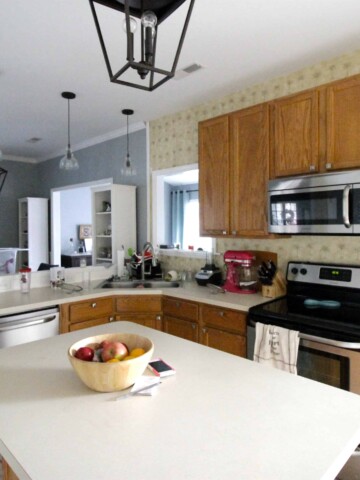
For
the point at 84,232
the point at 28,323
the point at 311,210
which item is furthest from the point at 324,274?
the point at 84,232

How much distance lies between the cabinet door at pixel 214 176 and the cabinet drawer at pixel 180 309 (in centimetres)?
64

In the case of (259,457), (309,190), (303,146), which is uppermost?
→ (303,146)

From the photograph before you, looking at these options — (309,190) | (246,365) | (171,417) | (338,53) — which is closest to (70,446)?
(171,417)

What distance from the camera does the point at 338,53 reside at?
2348 millimetres

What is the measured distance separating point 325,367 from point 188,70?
2.24 m

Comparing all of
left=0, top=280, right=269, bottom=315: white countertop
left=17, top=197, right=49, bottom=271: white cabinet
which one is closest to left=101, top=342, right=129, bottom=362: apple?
left=0, top=280, right=269, bottom=315: white countertop

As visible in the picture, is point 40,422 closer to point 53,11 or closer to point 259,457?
point 259,457

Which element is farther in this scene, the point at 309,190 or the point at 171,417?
the point at 309,190

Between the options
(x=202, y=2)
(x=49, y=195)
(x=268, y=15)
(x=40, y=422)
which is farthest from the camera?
(x=49, y=195)

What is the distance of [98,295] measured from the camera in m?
2.88

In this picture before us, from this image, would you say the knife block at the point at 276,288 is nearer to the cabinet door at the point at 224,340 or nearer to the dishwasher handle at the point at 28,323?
the cabinet door at the point at 224,340

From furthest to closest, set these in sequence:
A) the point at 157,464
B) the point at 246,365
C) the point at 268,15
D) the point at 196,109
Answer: the point at 196,109
the point at 268,15
the point at 246,365
the point at 157,464

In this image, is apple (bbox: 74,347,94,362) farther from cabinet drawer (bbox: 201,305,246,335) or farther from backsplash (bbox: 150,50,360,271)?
backsplash (bbox: 150,50,360,271)

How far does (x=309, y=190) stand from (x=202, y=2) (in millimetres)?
1245
